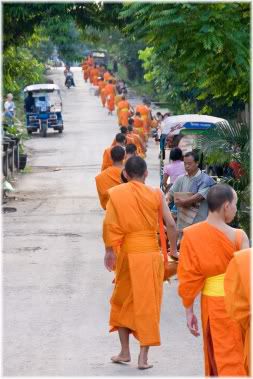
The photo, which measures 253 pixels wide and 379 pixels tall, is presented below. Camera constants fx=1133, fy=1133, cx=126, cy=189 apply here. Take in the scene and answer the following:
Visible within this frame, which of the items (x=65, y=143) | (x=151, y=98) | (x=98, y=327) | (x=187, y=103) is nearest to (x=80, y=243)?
(x=98, y=327)

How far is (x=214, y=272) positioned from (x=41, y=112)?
34041mm

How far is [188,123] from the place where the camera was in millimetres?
18406

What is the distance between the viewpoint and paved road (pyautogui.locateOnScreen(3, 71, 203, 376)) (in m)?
9.70

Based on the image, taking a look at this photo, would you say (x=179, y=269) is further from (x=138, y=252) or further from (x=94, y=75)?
(x=94, y=75)

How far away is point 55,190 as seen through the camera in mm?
25750

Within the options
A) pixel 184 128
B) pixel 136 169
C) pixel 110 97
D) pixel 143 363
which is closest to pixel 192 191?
pixel 136 169

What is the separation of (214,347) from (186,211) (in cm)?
516

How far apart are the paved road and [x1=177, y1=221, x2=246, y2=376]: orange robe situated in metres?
1.21

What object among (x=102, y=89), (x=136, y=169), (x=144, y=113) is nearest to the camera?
(x=136, y=169)

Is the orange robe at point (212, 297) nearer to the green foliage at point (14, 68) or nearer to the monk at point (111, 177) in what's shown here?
the monk at point (111, 177)

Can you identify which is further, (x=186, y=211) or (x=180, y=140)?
(x=180, y=140)

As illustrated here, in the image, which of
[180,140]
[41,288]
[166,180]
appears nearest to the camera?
[41,288]

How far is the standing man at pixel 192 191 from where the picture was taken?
12.8m

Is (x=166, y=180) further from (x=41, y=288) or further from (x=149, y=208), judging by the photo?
(x=149, y=208)
